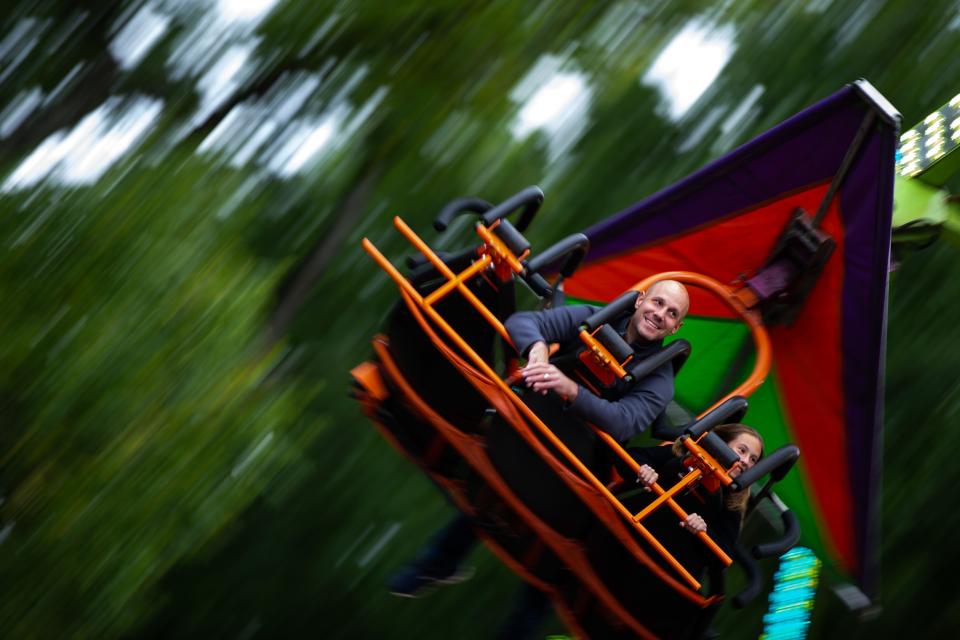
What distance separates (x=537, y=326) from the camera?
450cm

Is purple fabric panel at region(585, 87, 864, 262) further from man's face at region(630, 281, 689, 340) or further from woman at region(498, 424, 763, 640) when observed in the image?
woman at region(498, 424, 763, 640)

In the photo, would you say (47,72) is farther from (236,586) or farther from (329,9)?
(236,586)

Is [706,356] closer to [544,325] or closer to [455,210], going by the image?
[544,325]

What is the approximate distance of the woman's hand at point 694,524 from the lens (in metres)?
4.25

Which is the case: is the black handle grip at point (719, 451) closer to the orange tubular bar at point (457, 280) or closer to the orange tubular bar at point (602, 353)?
the orange tubular bar at point (602, 353)

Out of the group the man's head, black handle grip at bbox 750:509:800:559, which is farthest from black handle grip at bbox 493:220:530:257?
black handle grip at bbox 750:509:800:559

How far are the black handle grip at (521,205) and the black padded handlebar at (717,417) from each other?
0.89 metres

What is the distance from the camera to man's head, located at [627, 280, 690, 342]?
4517 millimetres

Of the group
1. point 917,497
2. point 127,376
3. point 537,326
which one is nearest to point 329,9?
point 127,376

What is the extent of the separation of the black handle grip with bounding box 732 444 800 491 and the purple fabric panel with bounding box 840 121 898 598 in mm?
618

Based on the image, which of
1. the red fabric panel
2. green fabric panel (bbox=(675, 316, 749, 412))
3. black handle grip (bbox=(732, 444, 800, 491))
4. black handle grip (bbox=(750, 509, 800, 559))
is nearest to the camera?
black handle grip (bbox=(732, 444, 800, 491))

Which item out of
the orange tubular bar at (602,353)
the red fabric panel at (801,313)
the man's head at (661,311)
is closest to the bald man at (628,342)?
the man's head at (661,311)

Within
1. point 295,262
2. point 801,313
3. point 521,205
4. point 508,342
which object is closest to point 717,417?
point 508,342

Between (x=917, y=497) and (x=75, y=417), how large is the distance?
3985 millimetres
